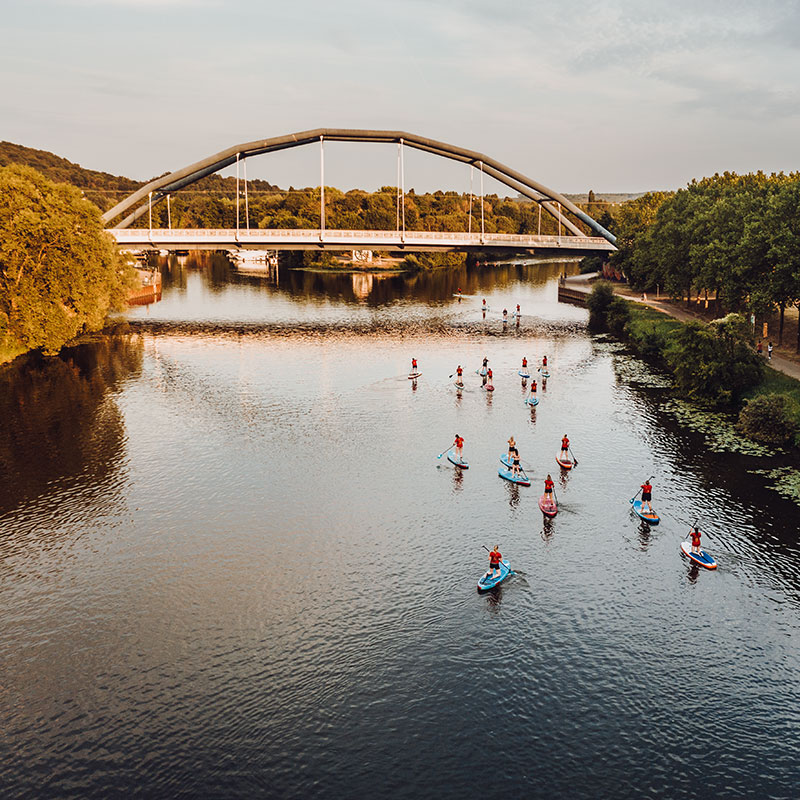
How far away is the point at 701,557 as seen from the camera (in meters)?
32.8

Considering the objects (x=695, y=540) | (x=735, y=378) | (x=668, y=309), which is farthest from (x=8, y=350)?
(x=668, y=309)

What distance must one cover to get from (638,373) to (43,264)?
189ft

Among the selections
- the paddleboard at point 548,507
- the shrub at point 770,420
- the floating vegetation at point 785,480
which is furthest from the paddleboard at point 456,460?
the shrub at point 770,420

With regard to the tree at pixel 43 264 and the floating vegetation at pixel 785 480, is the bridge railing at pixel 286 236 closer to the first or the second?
the tree at pixel 43 264

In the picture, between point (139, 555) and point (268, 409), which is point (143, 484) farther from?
point (268, 409)

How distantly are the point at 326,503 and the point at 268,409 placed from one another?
19451 millimetres

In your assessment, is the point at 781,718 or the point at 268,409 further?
the point at 268,409

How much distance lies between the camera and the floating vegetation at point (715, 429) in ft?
156

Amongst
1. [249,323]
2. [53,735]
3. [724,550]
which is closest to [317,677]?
[53,735]

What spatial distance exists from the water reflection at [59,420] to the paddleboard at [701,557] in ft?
104

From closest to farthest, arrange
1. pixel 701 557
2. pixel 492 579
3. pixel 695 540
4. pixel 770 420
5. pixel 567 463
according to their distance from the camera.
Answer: pixel 492 579 < pixel 701 557 < pixel 695 540 < pixel 567 463 < pixel 770 420

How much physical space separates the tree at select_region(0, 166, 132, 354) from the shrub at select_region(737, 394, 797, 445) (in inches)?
2345

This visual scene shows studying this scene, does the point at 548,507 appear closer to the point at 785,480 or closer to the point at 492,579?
the point at 492,579

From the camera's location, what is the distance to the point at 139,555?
111ft
